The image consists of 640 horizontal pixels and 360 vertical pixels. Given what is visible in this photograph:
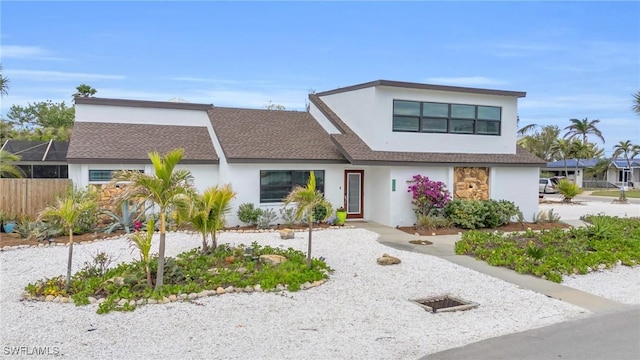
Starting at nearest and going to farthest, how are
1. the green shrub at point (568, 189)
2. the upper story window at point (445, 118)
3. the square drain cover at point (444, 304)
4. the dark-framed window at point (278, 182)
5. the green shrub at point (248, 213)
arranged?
the square drain cover at point (444, 304), the green shrub at point (248, 213), the dark-framed window at point (278, 182), the upper story window at point (445, 118), the green shrub at point (568, 189)

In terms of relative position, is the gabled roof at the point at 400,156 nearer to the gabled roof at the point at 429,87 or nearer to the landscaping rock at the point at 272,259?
the gabled roof at the point at 429,87

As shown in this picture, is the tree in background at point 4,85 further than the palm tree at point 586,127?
No

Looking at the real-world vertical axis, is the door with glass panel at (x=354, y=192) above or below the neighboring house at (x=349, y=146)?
below

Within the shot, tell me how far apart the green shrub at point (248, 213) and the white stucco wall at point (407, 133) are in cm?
493

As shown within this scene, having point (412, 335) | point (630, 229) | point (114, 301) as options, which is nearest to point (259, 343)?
point (412, 335)

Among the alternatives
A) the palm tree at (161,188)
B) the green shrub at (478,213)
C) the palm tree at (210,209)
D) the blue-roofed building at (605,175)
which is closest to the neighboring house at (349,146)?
the green shrub at (478,213)

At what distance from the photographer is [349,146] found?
17266mm

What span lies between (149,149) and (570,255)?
1346cm

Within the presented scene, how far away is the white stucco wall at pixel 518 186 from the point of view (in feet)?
60.8

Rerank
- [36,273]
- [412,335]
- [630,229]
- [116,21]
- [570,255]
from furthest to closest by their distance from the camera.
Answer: [630,229], [116,21], [570,255], [36,273], [412,335]

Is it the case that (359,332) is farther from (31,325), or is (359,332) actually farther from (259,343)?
(31,325)

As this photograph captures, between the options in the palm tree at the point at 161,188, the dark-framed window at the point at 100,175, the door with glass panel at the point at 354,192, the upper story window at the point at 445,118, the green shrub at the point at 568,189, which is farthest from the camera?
the green shrub at the point at 568,189

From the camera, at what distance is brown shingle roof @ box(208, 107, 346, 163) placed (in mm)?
16516

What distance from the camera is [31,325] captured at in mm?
6703
